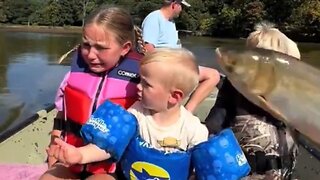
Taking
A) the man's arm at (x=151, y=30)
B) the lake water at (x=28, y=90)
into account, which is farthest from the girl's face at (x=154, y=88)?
the man's arm at (x=151, y=30)

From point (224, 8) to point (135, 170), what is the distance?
57.6 meters

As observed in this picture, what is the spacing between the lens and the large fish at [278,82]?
6.44 ft

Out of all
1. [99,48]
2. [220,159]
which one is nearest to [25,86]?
[99,48]

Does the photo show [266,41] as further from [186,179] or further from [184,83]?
[186,179]

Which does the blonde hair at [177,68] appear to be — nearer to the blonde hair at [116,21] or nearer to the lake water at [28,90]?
the blonde hair at [116,21]

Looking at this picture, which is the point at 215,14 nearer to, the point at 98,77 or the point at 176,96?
the point at 98,77

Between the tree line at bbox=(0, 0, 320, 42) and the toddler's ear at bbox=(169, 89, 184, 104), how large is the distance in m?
41.7

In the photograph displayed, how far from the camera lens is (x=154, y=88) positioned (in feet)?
6.86

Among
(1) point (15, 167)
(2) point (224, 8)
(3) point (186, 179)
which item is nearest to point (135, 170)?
(3) point (186, 179)

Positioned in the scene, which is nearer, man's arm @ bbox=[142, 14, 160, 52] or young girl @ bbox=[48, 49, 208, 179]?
young girl @ bbox=[48, 49, 208, 179]

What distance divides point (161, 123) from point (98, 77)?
0.45 metres

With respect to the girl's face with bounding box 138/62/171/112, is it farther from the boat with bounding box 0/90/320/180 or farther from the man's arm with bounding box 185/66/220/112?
the boat with bounding box 0/90/320/180

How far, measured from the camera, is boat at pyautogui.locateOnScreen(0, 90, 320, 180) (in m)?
3.88

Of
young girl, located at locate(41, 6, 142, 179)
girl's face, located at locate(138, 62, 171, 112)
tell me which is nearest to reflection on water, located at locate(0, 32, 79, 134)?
young girl, located at locate(41, 6, 142, 179)
